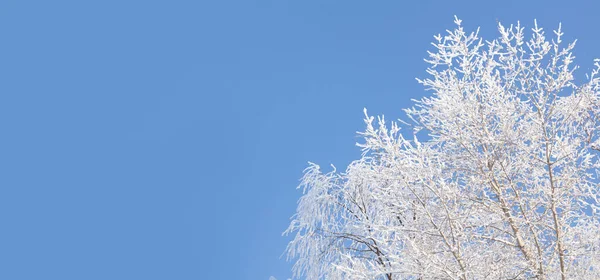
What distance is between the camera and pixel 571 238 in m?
4.99

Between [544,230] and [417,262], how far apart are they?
118 centimetres

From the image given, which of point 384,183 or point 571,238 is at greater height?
point 384,183

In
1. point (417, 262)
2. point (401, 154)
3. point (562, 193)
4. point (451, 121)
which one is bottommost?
point (417, 262)

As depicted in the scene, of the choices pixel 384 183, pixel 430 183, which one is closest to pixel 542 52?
pixel 430 183

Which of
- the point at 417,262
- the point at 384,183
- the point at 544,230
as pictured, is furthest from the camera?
the point at 384,183

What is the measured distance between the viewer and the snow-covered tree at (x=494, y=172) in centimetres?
455

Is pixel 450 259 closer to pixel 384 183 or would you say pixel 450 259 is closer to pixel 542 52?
pixel 384 183

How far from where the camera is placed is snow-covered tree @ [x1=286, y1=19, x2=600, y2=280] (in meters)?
4.55

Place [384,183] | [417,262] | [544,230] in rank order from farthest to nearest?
[384,183] < [544,230] < [417,262]

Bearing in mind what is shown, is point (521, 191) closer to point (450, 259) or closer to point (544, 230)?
point (544, 230)

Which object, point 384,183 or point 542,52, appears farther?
point 384,183

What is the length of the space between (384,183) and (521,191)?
1.14m

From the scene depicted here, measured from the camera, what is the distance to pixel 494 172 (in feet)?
16.0

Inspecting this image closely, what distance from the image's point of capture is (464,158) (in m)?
4.91
